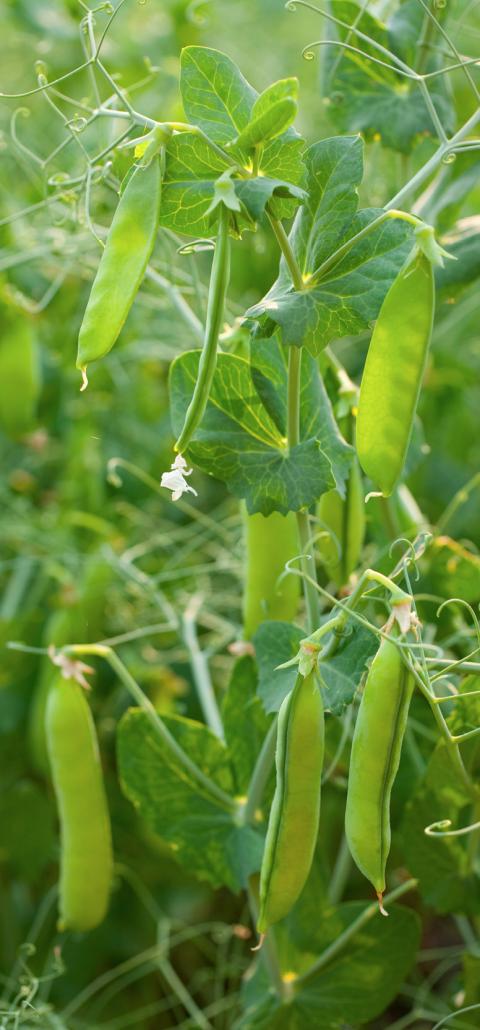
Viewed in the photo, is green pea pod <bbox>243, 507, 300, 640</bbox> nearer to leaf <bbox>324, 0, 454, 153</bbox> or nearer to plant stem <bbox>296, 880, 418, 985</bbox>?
plant stem <bbox>296, 880, 418, 985</bbox>

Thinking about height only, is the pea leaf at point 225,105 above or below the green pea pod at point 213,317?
above

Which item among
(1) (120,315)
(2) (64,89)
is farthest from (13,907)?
(2) (64,89)

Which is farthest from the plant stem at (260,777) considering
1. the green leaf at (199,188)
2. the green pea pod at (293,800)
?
the green leaf at (199,188)

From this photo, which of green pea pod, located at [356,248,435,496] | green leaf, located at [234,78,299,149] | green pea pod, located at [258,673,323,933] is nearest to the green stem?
green pea pod, located at [258,673,323,933]

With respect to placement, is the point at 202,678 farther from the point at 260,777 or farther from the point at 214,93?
the point at 214,93

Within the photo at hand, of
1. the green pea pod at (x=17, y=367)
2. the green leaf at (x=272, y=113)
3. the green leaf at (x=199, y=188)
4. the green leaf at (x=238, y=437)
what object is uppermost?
the green leaf at (x=272, y=113)

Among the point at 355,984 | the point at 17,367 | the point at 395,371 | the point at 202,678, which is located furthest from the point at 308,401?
the point at 17,367

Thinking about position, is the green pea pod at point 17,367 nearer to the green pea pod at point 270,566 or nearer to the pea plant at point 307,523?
the pea plant at point 307,523

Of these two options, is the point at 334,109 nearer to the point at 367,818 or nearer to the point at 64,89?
the point at 367,818
